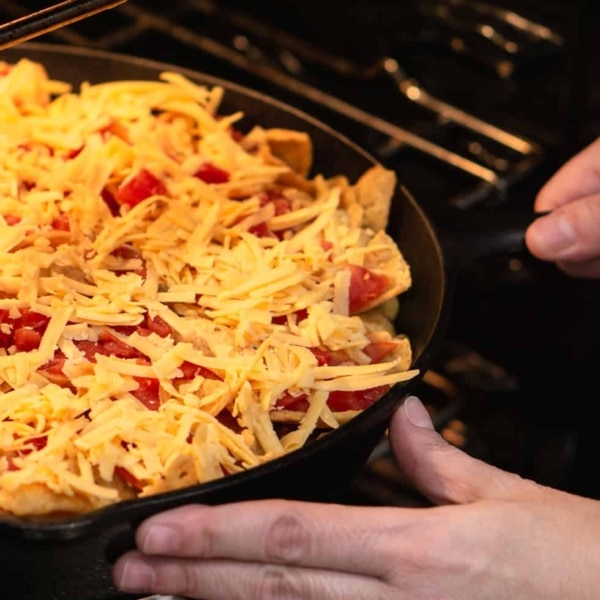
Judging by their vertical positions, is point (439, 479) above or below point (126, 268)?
below

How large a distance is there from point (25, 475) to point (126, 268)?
354mm

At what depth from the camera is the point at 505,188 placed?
192cm

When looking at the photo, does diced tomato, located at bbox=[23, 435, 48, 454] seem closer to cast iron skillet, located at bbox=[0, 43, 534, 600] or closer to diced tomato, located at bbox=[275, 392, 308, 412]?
cast iron skillet, located at bbox=[0, 43, 534, 600]

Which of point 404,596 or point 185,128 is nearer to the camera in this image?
point 404,596

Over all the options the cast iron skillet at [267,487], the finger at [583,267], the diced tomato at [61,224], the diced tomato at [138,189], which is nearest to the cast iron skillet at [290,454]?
the cast iron skillet at [267,487]

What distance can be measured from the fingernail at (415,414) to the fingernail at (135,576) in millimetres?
297

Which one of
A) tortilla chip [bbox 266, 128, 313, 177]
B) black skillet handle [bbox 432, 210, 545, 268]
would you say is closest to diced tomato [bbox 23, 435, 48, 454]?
black skillet handle [bbox 432, 210, 545, 268]

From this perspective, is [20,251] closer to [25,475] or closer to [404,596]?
[25,475]

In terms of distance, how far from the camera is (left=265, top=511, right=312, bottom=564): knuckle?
2.98 feet

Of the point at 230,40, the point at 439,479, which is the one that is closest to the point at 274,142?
the point at 439,479

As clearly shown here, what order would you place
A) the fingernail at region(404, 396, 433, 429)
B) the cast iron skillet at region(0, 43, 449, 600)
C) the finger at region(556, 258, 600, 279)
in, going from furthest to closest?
the finger at region(556, 258, 600, 279) → the fingernail at region(404, 396, 433, 429) → the cast iron skillet at region(0, 43, 449, 600)

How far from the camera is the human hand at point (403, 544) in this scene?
2.96 ft

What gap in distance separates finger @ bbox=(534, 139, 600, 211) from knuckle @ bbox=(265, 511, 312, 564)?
720mm

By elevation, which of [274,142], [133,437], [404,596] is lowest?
[404,596]
